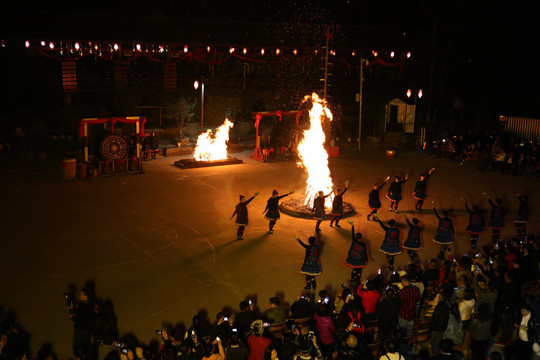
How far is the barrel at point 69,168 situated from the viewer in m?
20.8

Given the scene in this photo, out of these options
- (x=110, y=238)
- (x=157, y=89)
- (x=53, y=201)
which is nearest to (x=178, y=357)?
(x=110, y=238)

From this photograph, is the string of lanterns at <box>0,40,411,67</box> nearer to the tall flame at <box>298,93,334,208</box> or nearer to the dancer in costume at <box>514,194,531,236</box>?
the tall flame at <box>298,93,334,208</box>

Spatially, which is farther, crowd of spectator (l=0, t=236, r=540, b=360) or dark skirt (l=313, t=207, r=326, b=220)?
dark skirt (l=313, t=207, r=326, b=220)

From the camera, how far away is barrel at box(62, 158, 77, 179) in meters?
20.8

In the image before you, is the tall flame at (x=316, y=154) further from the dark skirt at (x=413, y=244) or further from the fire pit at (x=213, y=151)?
the fire pit at (x=213, y=151)

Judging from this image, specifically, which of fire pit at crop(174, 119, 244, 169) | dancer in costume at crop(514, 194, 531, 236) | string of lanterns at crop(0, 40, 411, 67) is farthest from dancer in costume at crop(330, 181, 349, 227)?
string of lanterns at crop(0, 40, 411, 67)

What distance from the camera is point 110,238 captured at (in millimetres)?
14375

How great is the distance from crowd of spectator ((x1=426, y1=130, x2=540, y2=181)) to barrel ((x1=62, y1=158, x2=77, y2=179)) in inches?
741

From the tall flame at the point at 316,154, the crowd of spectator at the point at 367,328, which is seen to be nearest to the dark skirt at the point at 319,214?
the tall flame at the point at 316,154

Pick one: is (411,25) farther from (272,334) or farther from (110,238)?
(272,334)

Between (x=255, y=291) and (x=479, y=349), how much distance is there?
15.7 ft

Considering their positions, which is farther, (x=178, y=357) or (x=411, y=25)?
(x=411, y=25)

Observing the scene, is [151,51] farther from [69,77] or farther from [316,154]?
[316,154]

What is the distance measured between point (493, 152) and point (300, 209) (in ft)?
41.3
